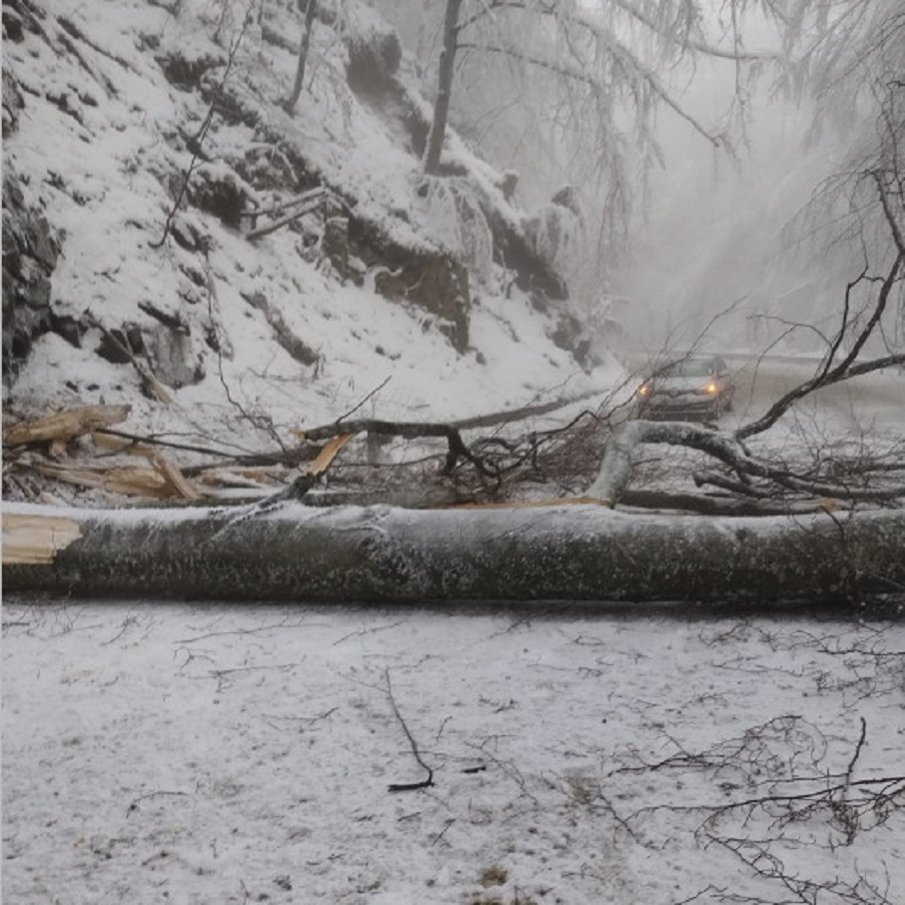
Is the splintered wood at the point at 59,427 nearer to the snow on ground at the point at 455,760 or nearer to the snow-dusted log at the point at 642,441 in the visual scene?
the snow on ground at the point at 455,760

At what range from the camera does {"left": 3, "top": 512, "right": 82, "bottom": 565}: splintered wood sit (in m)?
3.39

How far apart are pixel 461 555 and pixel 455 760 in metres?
1.18

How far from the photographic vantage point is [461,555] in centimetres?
308

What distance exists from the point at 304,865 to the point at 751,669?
1.58 meters

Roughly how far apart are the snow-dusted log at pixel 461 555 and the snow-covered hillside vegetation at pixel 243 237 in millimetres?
2345

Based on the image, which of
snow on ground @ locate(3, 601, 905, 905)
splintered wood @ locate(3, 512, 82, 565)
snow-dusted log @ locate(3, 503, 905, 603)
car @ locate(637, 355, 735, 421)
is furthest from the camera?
car @ locate(637, 355, 735, 421)

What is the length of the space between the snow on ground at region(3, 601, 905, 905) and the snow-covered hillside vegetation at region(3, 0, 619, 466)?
3.40 m

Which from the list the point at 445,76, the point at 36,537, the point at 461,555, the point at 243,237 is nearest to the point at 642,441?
the point at 461,555

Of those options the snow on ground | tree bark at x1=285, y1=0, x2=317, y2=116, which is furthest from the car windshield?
the snow on ground

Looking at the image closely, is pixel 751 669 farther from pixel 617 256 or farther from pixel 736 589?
pixel 617 256

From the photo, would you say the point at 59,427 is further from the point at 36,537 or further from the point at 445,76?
the point at 445,76

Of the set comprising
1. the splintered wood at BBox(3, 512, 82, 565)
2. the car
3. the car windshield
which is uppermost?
the car windshield

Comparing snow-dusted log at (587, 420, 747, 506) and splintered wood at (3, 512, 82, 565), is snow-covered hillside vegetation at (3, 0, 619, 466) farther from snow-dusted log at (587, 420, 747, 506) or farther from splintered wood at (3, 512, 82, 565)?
snow-dusted log at (587, 420, 747, 506)

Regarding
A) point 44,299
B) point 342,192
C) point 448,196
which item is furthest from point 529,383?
point 44,299
